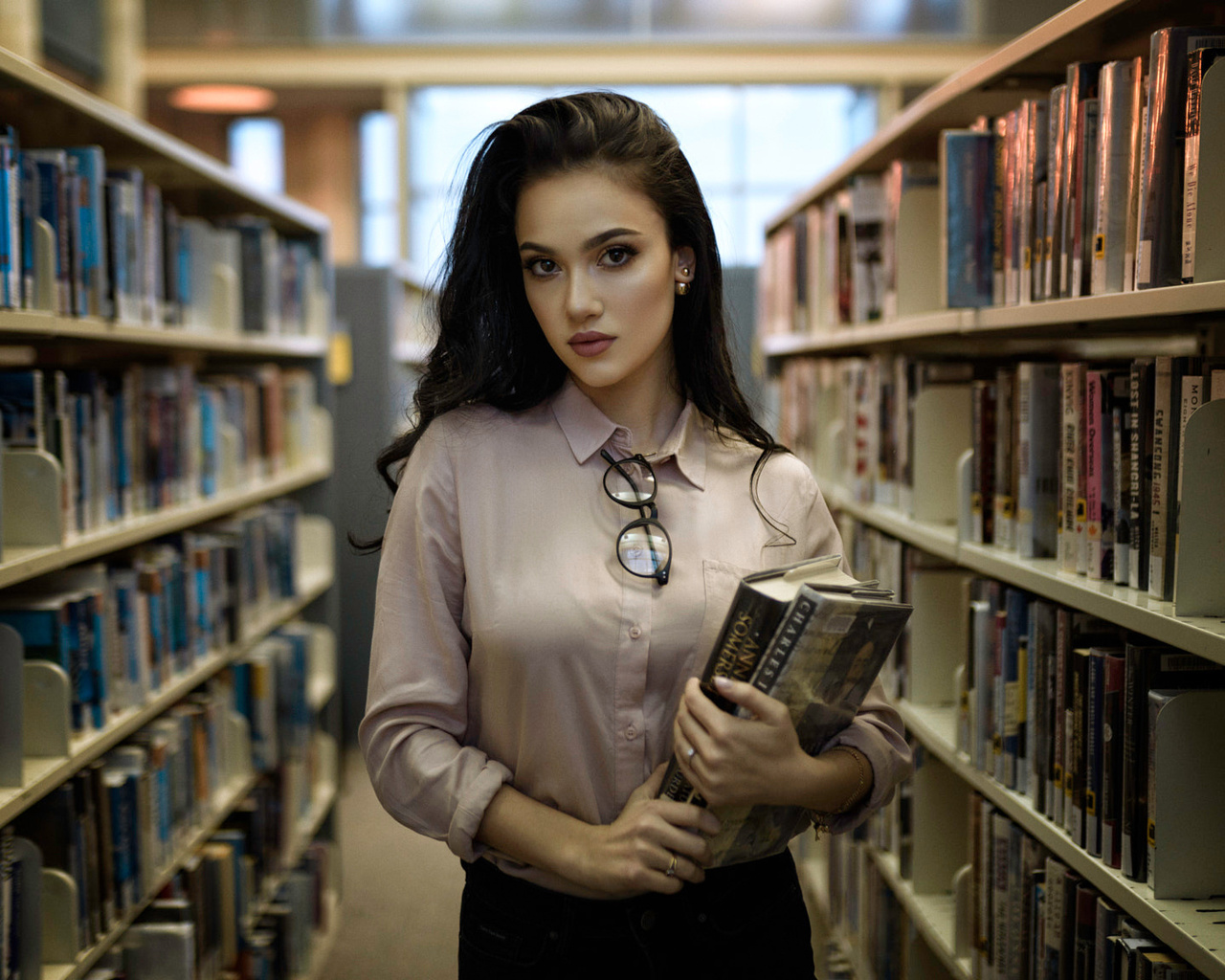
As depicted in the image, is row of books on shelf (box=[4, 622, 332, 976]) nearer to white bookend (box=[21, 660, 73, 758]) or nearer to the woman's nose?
white bookend (box=[21, 660, 73, 758])

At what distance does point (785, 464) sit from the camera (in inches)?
51.0

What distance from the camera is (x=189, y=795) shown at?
2182 millimetres

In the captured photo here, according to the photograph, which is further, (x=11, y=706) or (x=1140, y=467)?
(x=11, y=706)

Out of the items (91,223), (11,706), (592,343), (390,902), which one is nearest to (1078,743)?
(592,343)

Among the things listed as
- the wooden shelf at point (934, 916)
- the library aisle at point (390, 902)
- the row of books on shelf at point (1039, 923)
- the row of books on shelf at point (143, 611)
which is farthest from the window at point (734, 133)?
the row of books on shelf at point (1039, 923)

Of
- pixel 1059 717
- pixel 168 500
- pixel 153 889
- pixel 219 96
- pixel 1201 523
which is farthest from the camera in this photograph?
pixel 219 96

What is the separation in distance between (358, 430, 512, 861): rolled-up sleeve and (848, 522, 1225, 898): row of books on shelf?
2.32 ft

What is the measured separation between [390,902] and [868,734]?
242cm

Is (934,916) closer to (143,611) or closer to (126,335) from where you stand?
(143,611)

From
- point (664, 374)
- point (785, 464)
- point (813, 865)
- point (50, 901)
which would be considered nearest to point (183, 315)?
point (50, 901)

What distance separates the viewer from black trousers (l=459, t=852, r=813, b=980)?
120cm

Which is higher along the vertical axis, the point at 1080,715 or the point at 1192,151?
the point at 1192,151

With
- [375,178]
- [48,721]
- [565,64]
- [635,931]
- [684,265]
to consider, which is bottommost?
[635,931]

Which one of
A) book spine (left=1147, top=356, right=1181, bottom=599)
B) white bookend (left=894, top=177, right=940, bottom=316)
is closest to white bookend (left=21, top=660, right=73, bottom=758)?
book spine (left=1147, top=356, right=1181, bottom=599)
